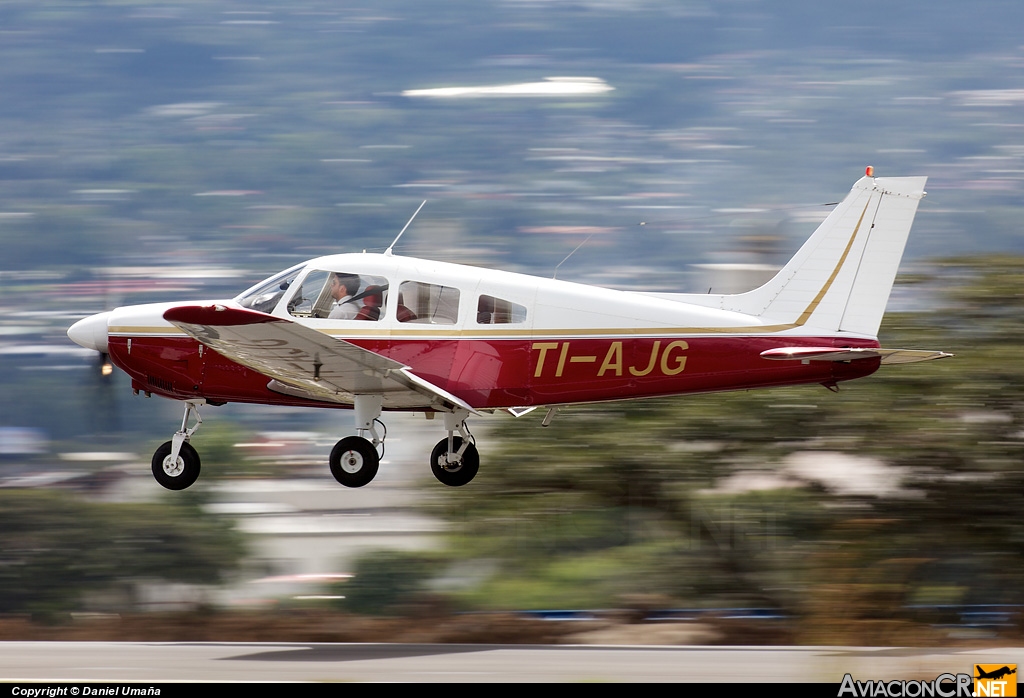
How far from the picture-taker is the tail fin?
11.0 m

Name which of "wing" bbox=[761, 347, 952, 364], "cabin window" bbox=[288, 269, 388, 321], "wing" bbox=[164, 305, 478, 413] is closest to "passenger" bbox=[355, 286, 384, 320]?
"cabin window" bbox=[288, 269, 388, 321]

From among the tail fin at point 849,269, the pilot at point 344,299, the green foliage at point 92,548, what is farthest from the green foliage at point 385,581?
the tail fin at point 849,269

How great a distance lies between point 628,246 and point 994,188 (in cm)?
3093

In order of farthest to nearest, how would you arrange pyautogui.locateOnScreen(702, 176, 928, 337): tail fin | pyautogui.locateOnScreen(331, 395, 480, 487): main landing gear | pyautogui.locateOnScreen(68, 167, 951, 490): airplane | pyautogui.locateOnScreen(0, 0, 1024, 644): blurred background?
pyautogui.locateOnScreen(0, 0, 1024, 644): blurred background → pyautogui.locateOnScreen(331, 395, 480, 487): main landing gear → pyautogui.locateOnScreen(702, 176, 928, 337): tail fin → pyautogui.locateOnScreen(68, 167, 951, 490): airplane

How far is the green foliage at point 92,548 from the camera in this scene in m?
37.2

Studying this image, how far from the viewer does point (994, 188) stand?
84.6m

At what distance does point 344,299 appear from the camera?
1095 centimetres

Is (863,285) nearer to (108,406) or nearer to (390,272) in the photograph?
(390,272)

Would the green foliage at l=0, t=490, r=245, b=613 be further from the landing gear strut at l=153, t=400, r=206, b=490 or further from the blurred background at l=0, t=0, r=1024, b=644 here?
the landing gear strut at l=153, t=400, r=206, b=490

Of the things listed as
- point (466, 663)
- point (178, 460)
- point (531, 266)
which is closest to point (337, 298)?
point (178, 460)

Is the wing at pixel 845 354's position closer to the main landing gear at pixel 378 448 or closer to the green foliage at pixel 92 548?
the main landing gear at pixel 378 448

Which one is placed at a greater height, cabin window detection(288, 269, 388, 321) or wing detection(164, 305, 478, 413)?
cabin window detection(288, 269, 388, 321)

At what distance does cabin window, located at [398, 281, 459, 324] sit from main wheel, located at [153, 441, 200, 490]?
296 cm

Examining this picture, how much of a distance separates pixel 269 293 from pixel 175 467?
7.82 feet
